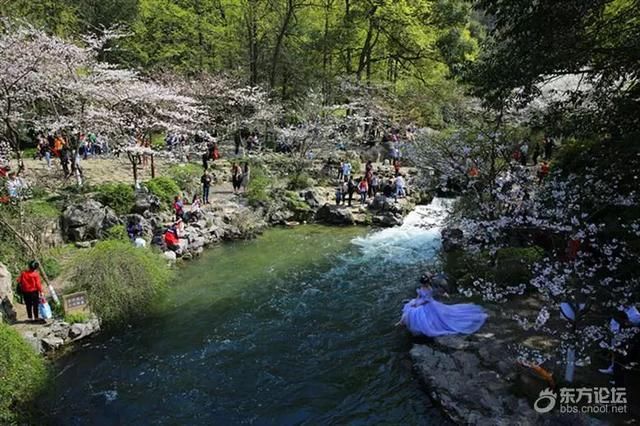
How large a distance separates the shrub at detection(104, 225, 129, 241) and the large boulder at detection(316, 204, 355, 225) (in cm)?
795

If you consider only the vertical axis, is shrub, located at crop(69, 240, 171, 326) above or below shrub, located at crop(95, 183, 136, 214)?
below

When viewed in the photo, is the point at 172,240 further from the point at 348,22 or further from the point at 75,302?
the point at 348,22

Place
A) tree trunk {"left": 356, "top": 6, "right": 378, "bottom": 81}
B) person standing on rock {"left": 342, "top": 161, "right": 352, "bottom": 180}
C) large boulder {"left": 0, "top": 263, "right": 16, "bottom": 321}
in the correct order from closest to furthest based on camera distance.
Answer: large boulder {"left": 0, "top": 263, "right": 16, "bottom": 321} < person standing on rock {"left": 342, "top": 161, "right": 352, "bottom": 180} < tree trunk {"left": 356, "top": 6, "right": 378, "bottom": 81}

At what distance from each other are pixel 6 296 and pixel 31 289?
0.81 meters

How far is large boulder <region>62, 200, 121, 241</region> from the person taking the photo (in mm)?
13445

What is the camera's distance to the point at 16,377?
683cm

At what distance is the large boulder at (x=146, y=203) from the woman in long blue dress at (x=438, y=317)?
9555 mm

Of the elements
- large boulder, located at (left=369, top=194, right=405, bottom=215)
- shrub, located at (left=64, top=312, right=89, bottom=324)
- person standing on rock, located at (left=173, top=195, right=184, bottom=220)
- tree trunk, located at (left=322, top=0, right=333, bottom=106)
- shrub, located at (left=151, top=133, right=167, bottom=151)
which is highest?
tree trunk, located at (left=322, top=0, right=333, bottom=106)

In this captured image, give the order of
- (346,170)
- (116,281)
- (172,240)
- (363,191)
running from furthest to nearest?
1. (346,170)
2. (363,191)
3. (172,240)
4. (116,281)

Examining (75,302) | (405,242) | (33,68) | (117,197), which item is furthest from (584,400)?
(33,68)

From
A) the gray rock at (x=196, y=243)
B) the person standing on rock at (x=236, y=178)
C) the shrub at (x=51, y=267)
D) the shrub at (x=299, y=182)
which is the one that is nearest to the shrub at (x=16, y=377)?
the shrub at (x=51, y=267)

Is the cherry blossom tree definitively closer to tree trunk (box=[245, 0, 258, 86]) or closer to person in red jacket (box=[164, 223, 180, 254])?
person in red jacket (box=[164, 223, 180, 254])

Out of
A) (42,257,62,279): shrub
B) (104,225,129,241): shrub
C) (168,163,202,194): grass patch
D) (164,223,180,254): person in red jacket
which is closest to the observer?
(42,257,62,279): shrub

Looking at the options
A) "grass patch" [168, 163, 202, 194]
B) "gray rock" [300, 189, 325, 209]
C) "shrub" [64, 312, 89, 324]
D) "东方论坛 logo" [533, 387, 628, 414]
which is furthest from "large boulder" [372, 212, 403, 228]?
"东方论坛 logo" [533, 387, 628, 414]
